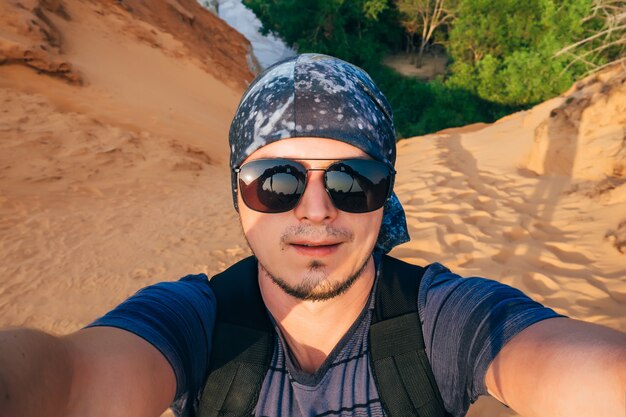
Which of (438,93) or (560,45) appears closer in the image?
(560,45)

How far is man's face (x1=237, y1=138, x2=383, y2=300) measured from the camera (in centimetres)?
130

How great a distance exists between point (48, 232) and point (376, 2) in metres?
18.5

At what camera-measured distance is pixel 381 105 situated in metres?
1.65

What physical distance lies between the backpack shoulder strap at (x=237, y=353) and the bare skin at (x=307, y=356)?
11cm

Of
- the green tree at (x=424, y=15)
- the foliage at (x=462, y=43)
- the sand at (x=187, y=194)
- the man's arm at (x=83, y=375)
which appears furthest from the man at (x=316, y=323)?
the green tree at (x=424, y=15)

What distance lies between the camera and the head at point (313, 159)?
131 centimetres

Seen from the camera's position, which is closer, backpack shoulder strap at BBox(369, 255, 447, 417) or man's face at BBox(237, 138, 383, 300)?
backpack shoulder strap at BBox(369, 255, 447, 417)

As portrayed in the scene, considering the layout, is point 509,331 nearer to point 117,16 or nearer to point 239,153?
point 239,153

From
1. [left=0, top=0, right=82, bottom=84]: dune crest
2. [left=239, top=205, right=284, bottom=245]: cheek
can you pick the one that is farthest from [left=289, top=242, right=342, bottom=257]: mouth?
[left=0, top=0, right=82, bottom=84]: dune crest

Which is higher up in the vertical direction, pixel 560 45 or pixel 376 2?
pixel 376 2

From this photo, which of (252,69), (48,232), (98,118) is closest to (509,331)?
(48,232)

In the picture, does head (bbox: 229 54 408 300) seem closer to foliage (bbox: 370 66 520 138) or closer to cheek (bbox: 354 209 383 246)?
cheek (bbox: 354 209 383 246)

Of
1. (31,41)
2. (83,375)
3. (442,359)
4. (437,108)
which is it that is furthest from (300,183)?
(437,108)

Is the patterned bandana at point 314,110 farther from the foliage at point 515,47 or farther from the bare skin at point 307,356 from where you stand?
the foliage at point 515,47
